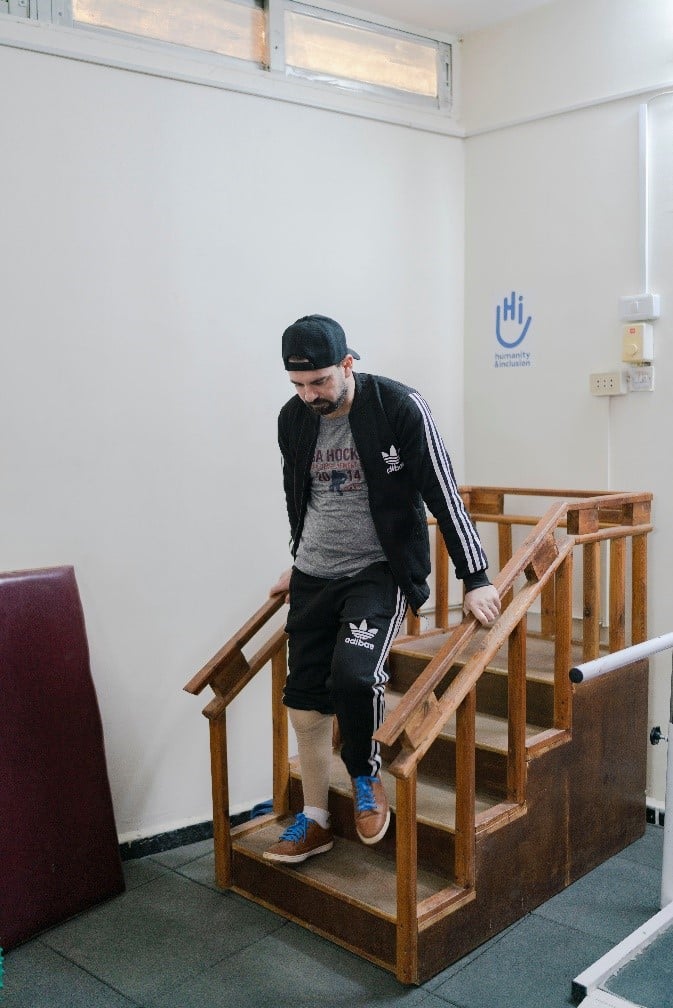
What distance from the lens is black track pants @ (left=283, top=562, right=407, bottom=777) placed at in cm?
255

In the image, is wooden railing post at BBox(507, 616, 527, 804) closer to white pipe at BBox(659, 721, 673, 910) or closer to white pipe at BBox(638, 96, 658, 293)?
white pipe at BBox(659, 721, 673, 910)

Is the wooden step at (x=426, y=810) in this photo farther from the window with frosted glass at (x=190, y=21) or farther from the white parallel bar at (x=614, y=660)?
the window with frosted glass at (x=190, y=21)

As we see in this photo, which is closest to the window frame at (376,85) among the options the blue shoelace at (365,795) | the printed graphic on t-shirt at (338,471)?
the printed graphic on t-shirt at (338,471)

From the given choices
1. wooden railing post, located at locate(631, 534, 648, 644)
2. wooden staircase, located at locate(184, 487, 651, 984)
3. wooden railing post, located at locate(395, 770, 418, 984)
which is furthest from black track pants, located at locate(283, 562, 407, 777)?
wooden railing post, located at locate(631, 534, 648, 644)

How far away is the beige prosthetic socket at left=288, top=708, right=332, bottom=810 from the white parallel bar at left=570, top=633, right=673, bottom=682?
843 mm

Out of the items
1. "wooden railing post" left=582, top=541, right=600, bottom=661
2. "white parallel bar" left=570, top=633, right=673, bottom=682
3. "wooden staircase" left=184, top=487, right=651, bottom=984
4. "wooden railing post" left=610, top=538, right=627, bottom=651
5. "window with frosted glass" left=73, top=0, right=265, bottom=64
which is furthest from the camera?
"wooden railing post" left=610, top=538, right=627, bottom=651

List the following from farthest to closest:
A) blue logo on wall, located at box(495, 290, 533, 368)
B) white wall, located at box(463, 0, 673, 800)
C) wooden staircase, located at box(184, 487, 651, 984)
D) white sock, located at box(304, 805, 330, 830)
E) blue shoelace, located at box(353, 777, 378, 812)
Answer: blue logo on wall, located at box(495, 290, 533, 368)
white wall, located at box(463, 0, 673, 800)
white sock, located at box(304, 805, 330, 830)
blue shoelace, located at box(353, 777, 378, 812)
wooden staircase, located at box(184, 487, 651, 984)

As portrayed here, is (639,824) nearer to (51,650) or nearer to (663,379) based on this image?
(663,379)

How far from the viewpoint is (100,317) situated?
3152 mm

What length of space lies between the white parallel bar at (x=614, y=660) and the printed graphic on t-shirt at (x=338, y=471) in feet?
2.66

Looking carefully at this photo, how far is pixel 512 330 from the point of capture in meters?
3.96

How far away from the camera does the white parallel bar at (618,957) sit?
2.30 meters

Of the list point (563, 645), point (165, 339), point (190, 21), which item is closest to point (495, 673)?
point (563, 645)

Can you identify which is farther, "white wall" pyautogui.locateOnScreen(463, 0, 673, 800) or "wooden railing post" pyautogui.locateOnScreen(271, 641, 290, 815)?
"white wall" pyautogui.locateOnScreen(463, 0, 673, 800)
